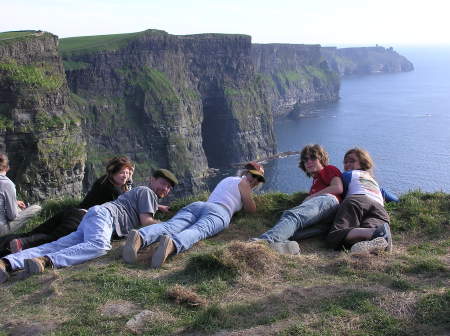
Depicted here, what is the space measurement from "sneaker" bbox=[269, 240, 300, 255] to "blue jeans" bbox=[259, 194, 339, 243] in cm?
22

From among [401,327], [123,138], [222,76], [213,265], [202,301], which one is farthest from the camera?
[222,76]

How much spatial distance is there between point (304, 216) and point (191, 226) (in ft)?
6.67

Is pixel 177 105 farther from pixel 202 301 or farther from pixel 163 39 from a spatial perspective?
pixel 202 301

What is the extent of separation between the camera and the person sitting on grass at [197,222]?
28.7ft

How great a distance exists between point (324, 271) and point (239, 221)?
137 inches

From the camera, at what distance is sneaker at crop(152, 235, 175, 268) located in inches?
334

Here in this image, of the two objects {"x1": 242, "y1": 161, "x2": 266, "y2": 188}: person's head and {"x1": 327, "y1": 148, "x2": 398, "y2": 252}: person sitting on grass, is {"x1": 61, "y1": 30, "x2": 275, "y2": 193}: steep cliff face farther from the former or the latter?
{"x1": 327, "y1": 148, "x2": 398, "y2": 252}: person sitting on grass

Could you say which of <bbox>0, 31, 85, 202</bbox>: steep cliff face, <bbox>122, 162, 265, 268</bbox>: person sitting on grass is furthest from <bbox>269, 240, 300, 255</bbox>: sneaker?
<bbox>0, 31, 85, 202</bbox>: steep cliff face

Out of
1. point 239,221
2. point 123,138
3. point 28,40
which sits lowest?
point 123,138

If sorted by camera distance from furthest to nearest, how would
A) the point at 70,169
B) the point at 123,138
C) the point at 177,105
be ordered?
the point at 177,105 → the point at 123,138 → the point at 70,169

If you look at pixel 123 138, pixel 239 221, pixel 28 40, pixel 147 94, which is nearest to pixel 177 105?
pixel 147 94

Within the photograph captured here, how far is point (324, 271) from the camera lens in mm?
8062

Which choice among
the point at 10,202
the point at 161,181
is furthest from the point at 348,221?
the point at 10,202

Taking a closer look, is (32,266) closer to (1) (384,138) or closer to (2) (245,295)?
(2) (245,295)
